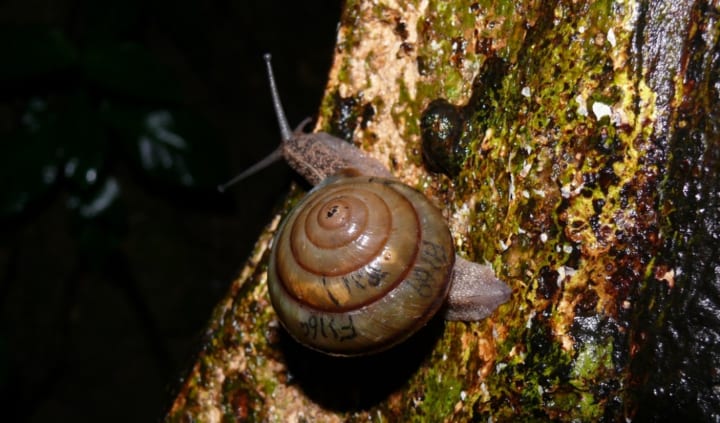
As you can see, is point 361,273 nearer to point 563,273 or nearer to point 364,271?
point 364,271

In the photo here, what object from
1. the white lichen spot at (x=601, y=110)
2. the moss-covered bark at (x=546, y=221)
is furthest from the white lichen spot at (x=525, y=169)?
the white lichen spot at (x=601, y=110)

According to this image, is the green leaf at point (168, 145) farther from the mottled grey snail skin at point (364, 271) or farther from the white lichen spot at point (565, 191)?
the white lichen spot at point (565, 191)

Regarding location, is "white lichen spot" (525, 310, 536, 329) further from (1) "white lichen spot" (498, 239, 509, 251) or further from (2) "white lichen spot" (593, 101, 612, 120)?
(2) "white lichen spot" (593, 101, 612, 120)

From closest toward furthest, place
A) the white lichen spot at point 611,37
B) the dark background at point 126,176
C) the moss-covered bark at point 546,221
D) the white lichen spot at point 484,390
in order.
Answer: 1. the moss-covered bark at point 546,221
2. the white lichen spot at point 611,37
3. the white lichen spot at point 484,390
4. the dark background at point 126,176

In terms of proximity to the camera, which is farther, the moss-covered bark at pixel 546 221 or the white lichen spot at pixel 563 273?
the white lichen spot at pixel 563 273

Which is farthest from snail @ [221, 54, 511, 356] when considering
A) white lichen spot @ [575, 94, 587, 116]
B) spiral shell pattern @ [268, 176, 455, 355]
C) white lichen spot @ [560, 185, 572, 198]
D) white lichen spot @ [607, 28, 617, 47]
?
white lichen spot @ [607, 28, 617, 47]

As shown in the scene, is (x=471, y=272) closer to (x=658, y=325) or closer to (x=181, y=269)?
(x=658, y=325)

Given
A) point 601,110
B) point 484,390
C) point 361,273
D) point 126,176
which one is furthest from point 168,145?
point 601,110
